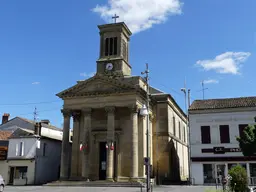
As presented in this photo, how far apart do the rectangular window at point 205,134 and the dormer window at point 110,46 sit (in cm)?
1571

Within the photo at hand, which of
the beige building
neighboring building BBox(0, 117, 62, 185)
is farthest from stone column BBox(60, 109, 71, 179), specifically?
neighboring building BBox(0, 117, 62, 185)

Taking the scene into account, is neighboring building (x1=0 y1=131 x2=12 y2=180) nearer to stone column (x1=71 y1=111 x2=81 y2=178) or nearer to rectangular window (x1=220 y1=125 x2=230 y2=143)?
stone column (x1=71 y1=111 x2=81 y2=178)

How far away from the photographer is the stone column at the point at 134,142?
109ft

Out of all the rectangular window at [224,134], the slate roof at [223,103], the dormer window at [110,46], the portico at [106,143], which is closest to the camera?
the portico at [106,143]

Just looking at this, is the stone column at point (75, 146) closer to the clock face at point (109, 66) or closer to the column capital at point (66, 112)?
the column capital at point (66, 112)

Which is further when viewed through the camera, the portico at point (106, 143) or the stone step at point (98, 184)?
the portico at point (106, 143)

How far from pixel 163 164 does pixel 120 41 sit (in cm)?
1729

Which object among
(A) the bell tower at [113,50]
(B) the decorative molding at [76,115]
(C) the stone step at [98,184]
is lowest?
(C) the stone step at [98,184]

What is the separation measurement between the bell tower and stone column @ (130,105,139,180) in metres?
8.04

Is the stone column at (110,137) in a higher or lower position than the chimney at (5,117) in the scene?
lower

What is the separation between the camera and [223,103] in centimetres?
3794

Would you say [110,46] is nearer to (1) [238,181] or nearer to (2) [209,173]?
(2) [209,173]

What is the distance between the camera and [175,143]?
148ft

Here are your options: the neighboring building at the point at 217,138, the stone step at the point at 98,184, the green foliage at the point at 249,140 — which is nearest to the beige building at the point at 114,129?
the stone step at the point at 98,184
